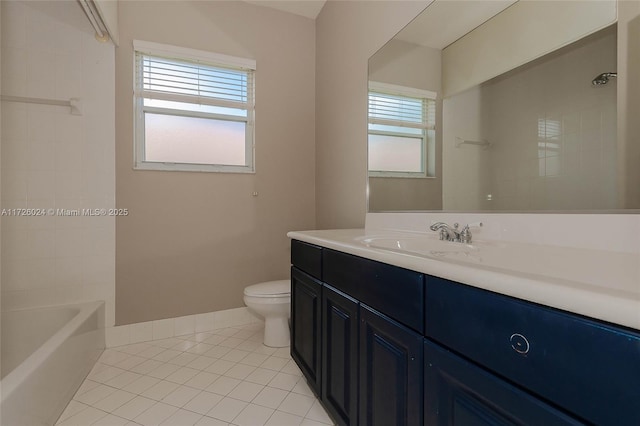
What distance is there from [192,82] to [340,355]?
7.48 feet

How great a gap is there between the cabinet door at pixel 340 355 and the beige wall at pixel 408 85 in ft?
2.20

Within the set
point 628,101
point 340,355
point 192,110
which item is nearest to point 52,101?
point 192,110

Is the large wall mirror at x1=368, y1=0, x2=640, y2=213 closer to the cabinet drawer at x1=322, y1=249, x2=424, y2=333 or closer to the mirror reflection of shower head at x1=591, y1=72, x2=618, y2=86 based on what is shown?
the mirror reflection of shower head at x1=591, y1=72, x2=618, y2=86

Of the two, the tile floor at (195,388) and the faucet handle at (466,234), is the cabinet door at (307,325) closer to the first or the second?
the tile floor at (195,388)

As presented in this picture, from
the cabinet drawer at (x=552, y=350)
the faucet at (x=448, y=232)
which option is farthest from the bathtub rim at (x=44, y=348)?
the faucet at (x=448, y=232)

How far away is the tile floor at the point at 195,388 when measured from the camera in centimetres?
141

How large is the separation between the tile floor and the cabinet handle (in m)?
1.14

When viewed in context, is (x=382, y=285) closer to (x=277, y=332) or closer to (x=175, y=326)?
(x=277, y=332)

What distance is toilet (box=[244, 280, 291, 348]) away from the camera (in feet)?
6.73

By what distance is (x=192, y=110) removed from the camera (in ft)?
7.96

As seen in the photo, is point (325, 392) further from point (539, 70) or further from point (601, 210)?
point (539, 70)

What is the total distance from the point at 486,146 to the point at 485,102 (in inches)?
7.1

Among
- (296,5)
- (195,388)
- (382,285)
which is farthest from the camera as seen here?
(296,5)

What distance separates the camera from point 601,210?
86 centimetres
